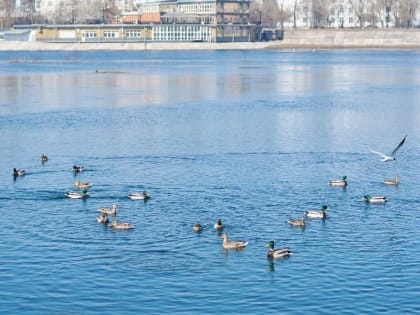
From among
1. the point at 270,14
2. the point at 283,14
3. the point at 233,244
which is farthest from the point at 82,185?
the point at 270,14

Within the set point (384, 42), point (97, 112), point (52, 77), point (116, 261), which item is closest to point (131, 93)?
point (97, 112)

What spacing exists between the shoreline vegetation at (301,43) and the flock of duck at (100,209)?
397 feet

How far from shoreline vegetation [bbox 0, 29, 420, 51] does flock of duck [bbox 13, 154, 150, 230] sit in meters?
121

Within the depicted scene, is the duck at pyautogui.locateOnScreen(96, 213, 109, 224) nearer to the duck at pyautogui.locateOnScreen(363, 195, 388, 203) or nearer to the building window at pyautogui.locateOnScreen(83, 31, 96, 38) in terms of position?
the duck at pyautogui.locateOnScreen(363, 195, 388, 203)

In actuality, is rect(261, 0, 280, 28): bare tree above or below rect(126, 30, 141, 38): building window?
above

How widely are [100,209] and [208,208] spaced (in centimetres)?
307

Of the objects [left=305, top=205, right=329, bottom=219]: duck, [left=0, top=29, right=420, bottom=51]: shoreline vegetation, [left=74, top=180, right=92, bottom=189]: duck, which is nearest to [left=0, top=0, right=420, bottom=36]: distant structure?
[left=0, top=29, right=420, bottom=51]: shoreline vegetation

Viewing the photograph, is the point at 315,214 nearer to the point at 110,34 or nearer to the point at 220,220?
the point at 220,220

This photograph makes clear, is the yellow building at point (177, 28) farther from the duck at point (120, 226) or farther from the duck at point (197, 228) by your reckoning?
the duck at point (197, 228)

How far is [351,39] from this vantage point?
515 feet

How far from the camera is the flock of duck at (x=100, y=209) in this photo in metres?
26.8

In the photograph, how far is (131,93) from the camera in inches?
2721

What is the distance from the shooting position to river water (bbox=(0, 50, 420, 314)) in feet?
71.2

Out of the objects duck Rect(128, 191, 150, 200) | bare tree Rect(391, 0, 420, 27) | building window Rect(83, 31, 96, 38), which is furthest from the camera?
building window Rect(83, 31, 96, 38)
